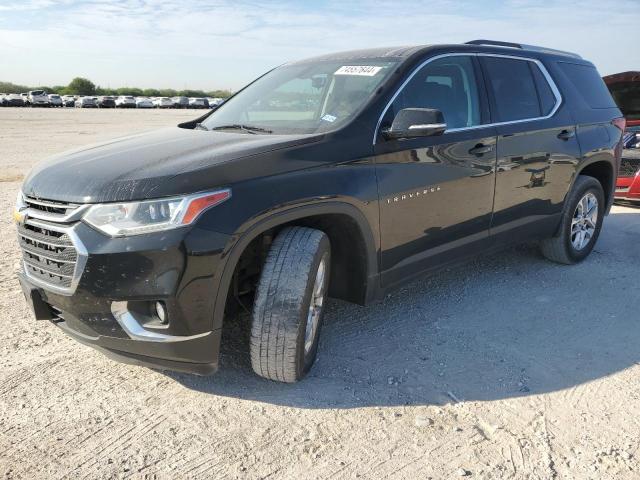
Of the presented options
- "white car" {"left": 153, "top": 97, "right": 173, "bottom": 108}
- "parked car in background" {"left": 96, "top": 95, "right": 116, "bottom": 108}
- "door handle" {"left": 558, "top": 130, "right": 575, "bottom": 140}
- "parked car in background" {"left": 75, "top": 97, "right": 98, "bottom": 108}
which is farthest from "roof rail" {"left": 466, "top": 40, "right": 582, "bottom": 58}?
"white car" {"left": 153, "top": 97, "right": 173, "bottom": 108}

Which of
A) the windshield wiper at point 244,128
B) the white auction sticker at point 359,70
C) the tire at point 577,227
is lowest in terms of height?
the tire at point 577,227

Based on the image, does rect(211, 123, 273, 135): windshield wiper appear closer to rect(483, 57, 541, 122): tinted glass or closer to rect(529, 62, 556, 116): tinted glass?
rect(483, 57, 541, 122): tinted glass

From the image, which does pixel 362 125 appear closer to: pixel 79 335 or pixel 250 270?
pixel 250 270

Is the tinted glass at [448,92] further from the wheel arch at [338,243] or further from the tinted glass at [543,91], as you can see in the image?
the tinted glass at [543,91]

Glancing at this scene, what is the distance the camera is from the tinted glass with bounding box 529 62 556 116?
4582 millimetres

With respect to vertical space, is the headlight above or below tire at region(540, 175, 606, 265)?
above

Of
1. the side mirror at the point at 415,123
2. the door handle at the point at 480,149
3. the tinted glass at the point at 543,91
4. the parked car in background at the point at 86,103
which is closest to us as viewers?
the side mirror at the point at 415,123

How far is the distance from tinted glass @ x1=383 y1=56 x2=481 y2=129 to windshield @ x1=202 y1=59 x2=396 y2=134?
7.8 inches

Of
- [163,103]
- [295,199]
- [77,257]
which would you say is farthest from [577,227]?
[163,103]

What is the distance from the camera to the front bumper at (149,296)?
8.12 ft

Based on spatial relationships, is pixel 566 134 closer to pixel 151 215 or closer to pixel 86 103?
pixel 151 215

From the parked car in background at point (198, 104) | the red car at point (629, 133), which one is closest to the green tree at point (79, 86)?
the parked car in background at point (198, 104)

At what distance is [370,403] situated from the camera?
2.91 m

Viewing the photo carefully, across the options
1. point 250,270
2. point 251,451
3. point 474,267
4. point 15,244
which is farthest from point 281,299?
point 15,244
